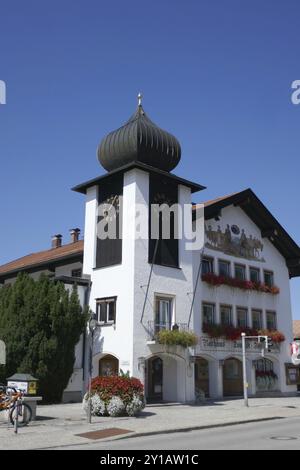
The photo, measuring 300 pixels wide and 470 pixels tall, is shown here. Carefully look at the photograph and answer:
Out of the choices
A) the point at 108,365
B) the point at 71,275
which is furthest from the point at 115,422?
the point at 71,275

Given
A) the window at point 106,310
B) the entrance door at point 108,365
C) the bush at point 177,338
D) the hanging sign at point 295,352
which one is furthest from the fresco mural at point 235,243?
the entrance door at point 108,365

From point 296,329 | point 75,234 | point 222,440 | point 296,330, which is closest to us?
point 222,440

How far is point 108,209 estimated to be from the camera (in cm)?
2805

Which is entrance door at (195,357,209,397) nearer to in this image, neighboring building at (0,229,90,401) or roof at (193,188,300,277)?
neighboring building at (0,229,90,401)

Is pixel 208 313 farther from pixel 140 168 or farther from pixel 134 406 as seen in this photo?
pixel 134 406

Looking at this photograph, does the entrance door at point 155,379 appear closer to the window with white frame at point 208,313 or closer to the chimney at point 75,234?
the window with white frame at point 208,313

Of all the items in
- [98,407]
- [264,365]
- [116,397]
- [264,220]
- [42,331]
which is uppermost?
[264,220]

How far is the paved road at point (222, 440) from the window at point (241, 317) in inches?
583

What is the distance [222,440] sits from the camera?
1291cm

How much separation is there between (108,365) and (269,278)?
42.4 feet

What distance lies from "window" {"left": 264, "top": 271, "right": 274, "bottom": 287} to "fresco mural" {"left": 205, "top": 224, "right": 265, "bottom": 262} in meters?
0.95
